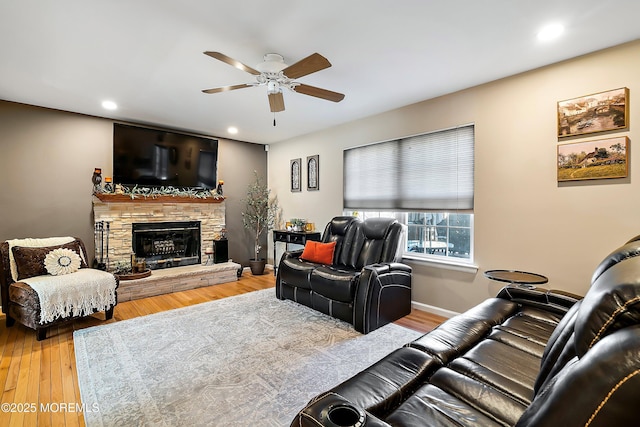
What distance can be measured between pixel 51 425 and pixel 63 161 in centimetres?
375

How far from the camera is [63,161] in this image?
4.27m

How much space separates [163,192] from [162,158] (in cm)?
56

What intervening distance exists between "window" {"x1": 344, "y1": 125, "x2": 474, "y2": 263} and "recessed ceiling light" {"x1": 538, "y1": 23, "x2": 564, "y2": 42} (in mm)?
1140

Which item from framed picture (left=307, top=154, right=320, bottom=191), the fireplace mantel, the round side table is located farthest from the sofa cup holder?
the fireplace mantel

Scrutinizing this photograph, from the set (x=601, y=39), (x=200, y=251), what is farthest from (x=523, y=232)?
(x=200, y=251)

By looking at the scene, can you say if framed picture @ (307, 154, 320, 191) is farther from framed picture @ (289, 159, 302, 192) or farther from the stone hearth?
the stone hearth

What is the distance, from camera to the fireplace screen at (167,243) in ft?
16.3

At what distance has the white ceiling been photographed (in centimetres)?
208

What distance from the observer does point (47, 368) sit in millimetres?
2465

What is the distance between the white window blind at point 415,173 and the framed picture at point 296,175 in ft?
3.73

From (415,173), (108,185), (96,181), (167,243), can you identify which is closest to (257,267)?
(167,243)

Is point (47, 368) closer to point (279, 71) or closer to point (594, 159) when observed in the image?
point (279, 71)

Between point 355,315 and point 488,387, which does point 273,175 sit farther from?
point 488,387

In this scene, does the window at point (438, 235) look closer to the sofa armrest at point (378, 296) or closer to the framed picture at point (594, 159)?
the sofa armrest at point (378, 296)
